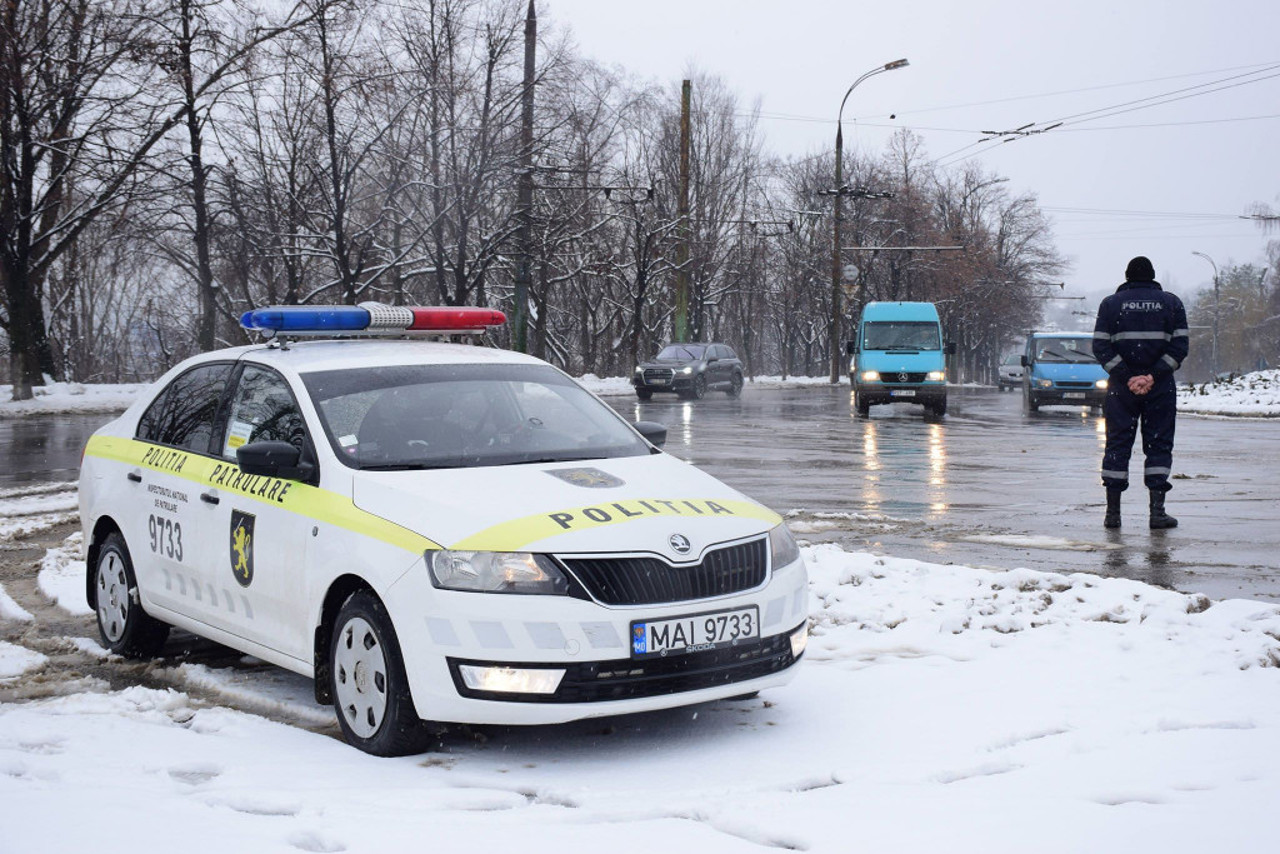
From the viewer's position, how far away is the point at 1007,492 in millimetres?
13414

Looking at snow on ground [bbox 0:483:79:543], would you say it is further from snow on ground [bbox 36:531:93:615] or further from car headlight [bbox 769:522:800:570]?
car headlight [bbox 769:522:800:570]

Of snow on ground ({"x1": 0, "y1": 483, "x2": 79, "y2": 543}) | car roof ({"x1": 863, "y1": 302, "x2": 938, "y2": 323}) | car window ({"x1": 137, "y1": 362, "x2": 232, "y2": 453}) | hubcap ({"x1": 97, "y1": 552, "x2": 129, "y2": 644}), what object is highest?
car roof ({"x1": 863, "y1": 302, "x2": 938, "y2": 323})

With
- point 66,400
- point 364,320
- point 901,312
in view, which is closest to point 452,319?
point 364,320

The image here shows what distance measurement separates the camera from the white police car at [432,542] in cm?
463

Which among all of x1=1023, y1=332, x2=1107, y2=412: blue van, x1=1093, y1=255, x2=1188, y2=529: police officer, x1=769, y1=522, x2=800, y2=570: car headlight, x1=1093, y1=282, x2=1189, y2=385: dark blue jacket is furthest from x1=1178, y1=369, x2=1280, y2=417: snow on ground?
x1=769, y1=522, x2=800, y2=570: car headlight

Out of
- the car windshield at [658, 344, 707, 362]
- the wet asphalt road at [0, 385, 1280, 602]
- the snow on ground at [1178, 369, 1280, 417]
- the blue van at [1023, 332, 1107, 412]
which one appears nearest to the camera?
the wet asphalt road at [0, 385, 1280, 602]

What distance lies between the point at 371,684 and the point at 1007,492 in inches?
379

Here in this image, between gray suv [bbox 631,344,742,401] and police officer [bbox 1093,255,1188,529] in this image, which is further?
gray suv [bbox 631,344,742,401]

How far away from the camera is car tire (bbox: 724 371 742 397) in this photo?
4228 cm

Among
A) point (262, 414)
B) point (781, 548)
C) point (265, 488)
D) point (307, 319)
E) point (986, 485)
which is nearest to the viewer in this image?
point (781, 548)

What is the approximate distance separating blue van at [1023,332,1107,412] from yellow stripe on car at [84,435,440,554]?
87.9 feet

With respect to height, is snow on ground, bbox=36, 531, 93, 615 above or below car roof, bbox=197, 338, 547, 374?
below

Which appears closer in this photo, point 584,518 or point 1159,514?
point 584,518

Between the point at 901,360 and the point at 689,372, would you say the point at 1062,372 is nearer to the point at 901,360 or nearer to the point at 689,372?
the point at 901,360
